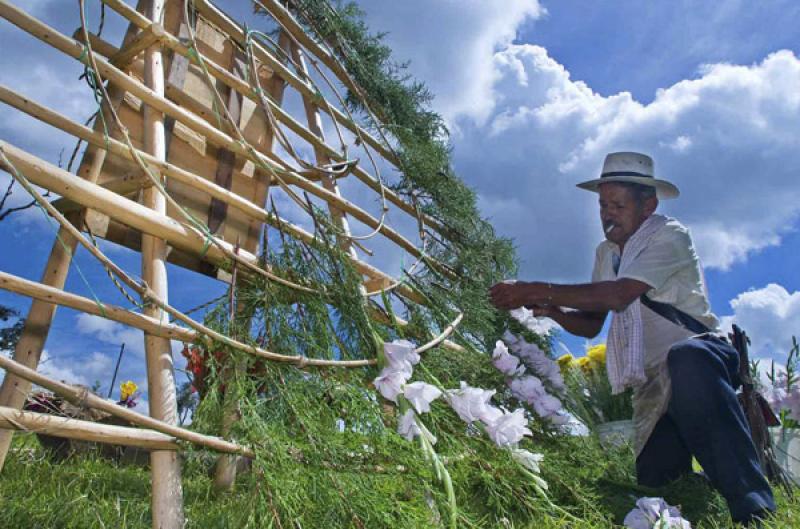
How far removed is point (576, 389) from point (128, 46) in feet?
8.91

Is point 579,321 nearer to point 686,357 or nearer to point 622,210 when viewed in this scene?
point 622,210

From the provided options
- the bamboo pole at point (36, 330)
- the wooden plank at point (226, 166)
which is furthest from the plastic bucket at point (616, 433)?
the bamboo pole at point (36, 330)

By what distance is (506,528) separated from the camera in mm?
1676

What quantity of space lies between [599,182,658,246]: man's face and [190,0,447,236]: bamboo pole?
0.81 metres

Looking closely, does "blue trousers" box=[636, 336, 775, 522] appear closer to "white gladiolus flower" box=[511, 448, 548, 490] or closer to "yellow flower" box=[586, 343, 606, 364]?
"white gladiolus flower" box=[511, 448, 548, 490]

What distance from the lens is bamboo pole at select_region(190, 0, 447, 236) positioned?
2.80 metres

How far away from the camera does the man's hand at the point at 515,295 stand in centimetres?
256

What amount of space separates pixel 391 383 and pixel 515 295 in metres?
1.21

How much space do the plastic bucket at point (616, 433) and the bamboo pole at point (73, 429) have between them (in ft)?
7.73

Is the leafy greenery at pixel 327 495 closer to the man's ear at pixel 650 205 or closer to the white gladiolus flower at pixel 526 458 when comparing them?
the white gladiolus flower at pixel 526 458

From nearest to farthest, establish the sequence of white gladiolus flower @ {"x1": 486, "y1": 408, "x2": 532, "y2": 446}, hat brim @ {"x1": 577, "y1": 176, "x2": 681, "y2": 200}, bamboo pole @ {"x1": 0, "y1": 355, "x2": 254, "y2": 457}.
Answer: bamboo pole @ {"x1": 0, "y1": 355, "x2": 254, "y2": 457}
white gladiolus flower @ {"x1": 486, "y1": 408, "x2": 532, "y2": 446}
hat brim @ {"x1": 577, "y1": 176, "x2": 681, "y2": 200}

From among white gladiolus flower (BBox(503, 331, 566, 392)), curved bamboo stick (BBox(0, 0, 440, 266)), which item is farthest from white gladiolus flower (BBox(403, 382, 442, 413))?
white gladiolus flower (BBox(503, 331, 566, 392))

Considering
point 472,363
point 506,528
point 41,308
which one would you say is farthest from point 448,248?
point 41,308

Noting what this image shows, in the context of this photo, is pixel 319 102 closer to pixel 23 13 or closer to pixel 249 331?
pixel 23 13
